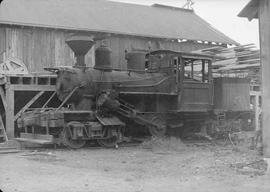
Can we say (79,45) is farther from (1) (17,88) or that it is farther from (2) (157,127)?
(2) (157,127)

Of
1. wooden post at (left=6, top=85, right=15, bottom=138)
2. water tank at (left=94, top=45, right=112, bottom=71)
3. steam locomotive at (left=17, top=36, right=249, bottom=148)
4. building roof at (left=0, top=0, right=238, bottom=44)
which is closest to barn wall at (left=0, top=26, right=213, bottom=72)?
building roof at (left=0, top=0, right=238, bottom=44)

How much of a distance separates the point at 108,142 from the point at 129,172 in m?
5.47

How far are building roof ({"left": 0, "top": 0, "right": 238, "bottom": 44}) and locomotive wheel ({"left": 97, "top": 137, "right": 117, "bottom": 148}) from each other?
9.62 meters

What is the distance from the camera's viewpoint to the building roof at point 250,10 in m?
10.2

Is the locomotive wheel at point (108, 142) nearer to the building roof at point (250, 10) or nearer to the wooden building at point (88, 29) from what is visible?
the wooden building at point (88, 29)

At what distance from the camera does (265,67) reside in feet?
32.0

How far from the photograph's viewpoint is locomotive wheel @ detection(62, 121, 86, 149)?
14.1 m

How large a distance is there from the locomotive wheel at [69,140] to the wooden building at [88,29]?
6.01 metres

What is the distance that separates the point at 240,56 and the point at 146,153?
732 cm

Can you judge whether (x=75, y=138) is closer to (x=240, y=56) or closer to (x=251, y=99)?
(x=240, y=56)

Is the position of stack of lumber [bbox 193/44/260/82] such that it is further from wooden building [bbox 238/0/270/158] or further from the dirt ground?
wooden building [bbox 238/0/270/158]

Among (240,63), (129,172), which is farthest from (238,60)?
(129,172)

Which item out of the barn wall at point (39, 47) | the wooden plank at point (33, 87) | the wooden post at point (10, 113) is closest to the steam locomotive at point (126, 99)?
the wooden post at point (10, 113)

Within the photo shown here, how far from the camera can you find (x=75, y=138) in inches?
551
